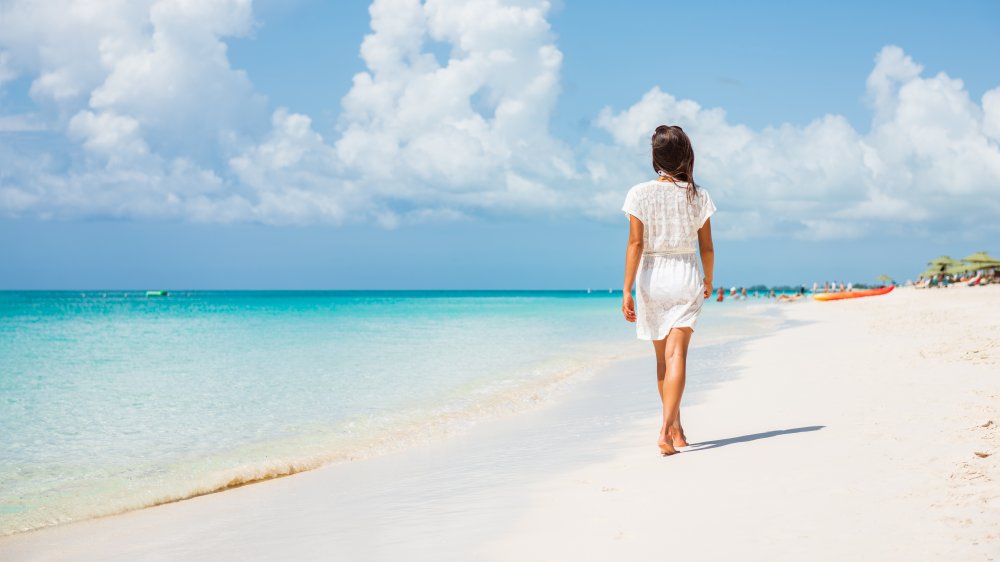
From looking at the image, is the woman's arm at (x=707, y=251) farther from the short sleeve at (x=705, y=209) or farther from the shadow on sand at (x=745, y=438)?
the shadow on sand at (x=745, y=438)

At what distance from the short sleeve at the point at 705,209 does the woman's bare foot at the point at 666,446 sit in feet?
5.06

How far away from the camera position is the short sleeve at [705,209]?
506 cm

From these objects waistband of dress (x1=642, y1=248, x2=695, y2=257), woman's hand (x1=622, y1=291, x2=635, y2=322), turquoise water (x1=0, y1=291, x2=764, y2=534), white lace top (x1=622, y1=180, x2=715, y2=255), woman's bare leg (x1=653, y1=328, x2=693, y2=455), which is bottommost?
turquoise water (x1=0, y1=291, x2=764, y2=534)

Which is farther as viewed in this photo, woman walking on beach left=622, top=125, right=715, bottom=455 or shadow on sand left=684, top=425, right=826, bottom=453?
shadow on sand left=684, top=425, right=826, bottom=453

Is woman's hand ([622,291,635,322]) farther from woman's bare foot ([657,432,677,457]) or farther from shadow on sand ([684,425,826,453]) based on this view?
shadow on sand ([684,425,826,453])

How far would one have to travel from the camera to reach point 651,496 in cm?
402

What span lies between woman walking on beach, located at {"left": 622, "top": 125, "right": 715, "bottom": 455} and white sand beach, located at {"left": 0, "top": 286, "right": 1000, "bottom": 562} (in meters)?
0.90

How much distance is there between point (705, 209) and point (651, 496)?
6.93 ft

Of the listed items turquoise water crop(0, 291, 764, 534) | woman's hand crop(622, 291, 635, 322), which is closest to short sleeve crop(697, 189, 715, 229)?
woman's hand crop(622, 291, 635, 322)

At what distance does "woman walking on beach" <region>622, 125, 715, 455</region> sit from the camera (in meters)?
5.04

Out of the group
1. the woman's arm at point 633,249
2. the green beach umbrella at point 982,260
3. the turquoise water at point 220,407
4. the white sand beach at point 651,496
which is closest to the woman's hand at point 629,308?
the woman's arm at point 633,249

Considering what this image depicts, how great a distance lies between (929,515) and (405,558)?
A: 243cm

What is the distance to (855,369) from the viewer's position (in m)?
9.66

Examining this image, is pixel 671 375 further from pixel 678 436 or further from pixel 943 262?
pixel 943 262
